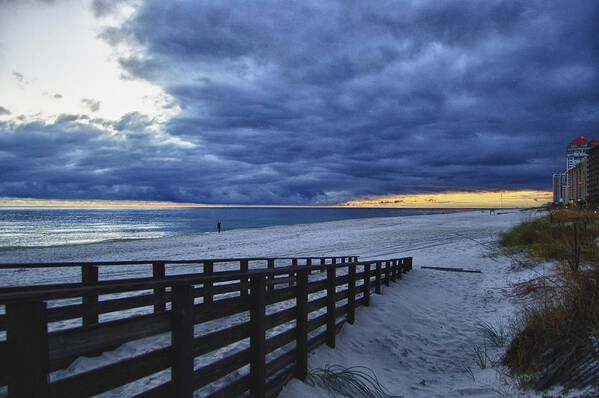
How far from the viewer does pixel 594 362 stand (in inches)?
159

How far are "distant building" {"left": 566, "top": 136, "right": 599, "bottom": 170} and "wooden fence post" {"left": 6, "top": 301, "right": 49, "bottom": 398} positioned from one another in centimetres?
23183

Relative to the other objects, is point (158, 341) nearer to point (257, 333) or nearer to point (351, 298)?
point (257, 333)

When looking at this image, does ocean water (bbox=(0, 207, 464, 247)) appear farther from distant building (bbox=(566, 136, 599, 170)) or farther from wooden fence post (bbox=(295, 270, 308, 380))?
distant building (bbox=(566, 136, 599, 170))

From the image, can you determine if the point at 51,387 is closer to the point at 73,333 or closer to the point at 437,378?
the point at 73,333

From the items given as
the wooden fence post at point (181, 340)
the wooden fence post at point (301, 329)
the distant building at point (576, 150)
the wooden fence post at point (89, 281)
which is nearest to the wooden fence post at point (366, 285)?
the wooden fence post at point (301, 329)

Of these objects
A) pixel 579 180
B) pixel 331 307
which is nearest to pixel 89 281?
pixel 331 307

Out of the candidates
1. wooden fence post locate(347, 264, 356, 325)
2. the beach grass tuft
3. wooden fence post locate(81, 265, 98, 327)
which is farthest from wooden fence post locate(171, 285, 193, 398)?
wooden fence post locate(347, 264, 356, 325)

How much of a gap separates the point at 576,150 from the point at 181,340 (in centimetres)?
24003

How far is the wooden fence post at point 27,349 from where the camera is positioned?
202 cm

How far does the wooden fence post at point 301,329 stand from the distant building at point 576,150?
750 ft

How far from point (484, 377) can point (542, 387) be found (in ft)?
3.91

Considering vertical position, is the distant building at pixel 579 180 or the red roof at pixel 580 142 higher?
the red roof at pixel 580 142

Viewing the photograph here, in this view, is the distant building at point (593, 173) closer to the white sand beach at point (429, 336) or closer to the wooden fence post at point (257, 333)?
the white sand beach at point (429, 336)

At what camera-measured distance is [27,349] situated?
2066mm
